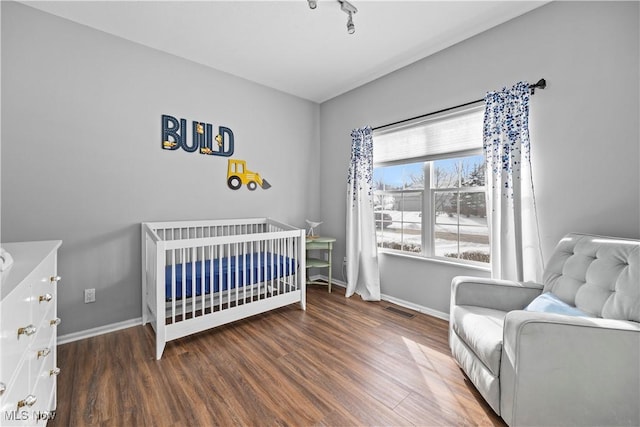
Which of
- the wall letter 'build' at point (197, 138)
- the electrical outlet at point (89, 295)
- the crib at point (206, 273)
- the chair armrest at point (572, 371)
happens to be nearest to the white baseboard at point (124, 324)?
the crib at point (206, 273)

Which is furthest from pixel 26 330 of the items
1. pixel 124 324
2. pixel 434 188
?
pixel 434 188

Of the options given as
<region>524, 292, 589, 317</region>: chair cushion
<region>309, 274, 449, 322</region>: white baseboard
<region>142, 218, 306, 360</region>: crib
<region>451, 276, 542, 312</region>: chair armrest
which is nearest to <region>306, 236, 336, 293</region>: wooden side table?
<region>142, 218, 306, 360</region>: crib

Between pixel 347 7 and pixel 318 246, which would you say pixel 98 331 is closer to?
pixel 318 246

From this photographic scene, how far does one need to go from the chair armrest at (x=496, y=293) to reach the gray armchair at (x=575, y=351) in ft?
0.63

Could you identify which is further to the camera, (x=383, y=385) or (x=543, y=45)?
(x=543, y=45)

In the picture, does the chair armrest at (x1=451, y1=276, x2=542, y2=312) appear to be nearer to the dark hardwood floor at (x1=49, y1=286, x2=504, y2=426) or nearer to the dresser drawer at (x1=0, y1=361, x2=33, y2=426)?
the dark hardwood floor at (x1=49, y1=286, x2=504, y2=426)

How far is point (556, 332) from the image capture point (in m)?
1.15

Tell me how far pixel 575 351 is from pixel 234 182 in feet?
9.52

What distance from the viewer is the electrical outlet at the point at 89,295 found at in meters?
2.18

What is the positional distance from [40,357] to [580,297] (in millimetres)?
2468

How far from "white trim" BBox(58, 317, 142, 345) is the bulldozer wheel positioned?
59.2 inches

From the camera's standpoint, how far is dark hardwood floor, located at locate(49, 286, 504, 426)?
1370mm

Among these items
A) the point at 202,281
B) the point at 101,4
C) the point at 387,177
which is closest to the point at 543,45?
the point at 387,177

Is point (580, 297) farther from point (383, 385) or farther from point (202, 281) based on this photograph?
point (202, 281)
